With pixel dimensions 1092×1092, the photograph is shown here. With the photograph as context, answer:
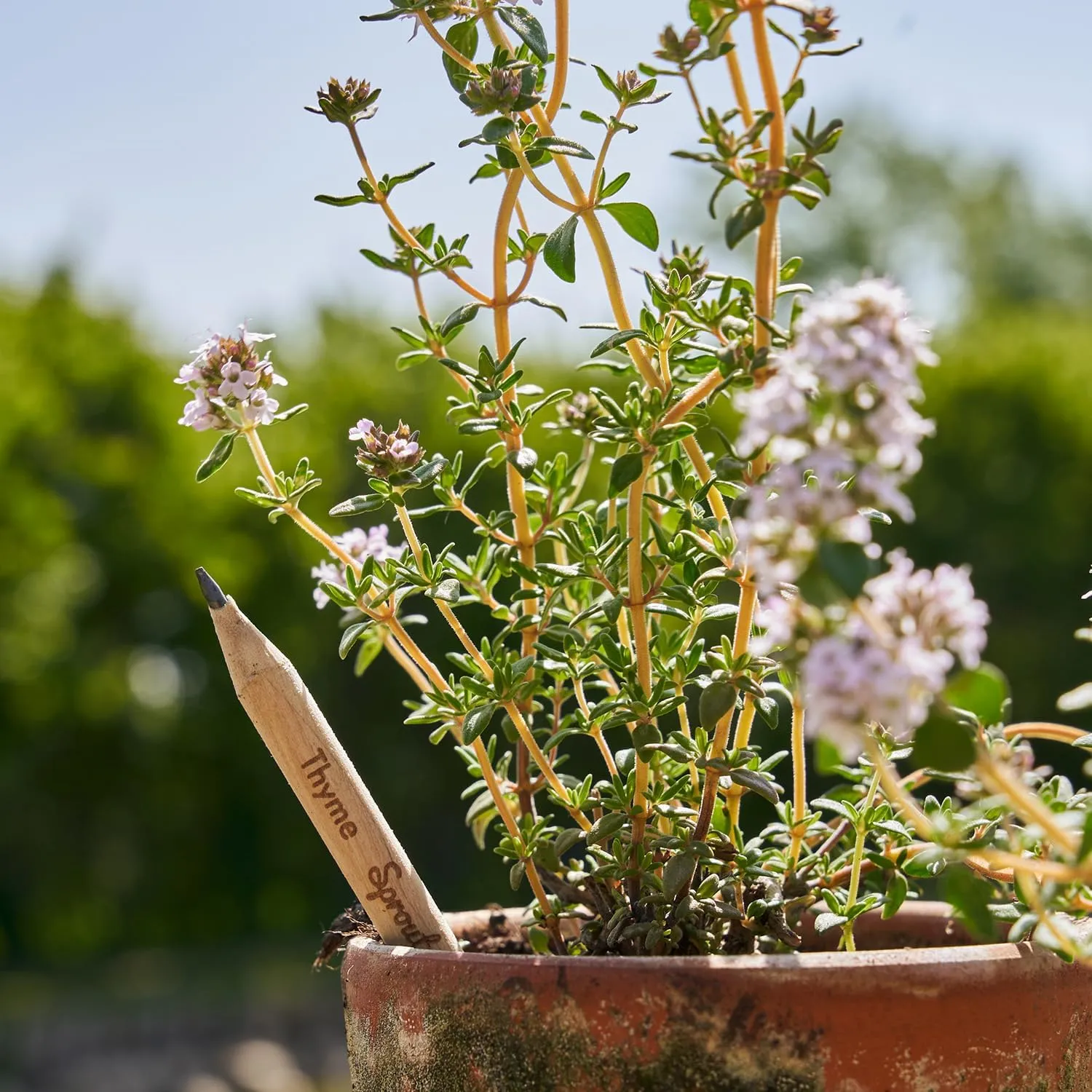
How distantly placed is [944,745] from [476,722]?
0.52 metres

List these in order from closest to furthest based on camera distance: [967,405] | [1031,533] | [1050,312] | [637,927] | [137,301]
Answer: [637,927], [1031,533], [967,405], [137,301], [1050,312]

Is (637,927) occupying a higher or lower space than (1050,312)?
lower

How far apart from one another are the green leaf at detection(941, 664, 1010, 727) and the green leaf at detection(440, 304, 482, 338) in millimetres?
614

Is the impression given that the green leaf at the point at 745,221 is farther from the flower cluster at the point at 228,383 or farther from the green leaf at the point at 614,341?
the flower cluster at the point at 228,383

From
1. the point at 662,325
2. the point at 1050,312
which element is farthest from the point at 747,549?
the point at 1050,312

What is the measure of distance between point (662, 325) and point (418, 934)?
591 millimetres

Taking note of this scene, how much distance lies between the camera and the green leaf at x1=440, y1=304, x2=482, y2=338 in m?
1.19

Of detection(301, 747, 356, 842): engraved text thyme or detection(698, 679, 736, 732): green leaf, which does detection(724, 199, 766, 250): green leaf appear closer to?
detection(698, 679, 736, 732): green leaf

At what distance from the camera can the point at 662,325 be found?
3.71 ft

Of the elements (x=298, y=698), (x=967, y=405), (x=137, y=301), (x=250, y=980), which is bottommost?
(x=250, y=980)

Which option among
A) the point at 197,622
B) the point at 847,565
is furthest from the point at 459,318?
the point at 197,622

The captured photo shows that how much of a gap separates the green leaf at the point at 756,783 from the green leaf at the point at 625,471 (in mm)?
254

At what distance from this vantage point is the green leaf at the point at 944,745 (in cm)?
70

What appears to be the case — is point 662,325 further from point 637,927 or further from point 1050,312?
point 1050,312
